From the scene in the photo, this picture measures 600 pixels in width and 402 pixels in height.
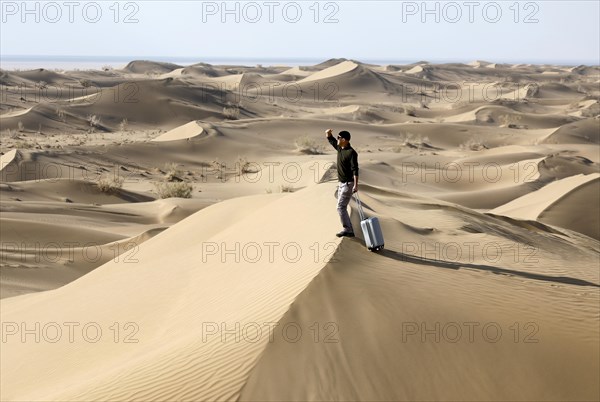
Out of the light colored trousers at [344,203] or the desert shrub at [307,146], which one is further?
the desert shrub at [307,146]

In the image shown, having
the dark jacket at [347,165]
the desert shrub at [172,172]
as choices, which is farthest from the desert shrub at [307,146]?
the dark jacket at [347,165]

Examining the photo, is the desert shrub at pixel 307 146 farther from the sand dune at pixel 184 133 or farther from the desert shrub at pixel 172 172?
the desert shrub at pixel 172 172

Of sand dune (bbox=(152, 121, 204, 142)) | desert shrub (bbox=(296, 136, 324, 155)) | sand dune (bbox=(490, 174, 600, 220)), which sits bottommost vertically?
sand dune (bbox=(490, 174, 600, 220))

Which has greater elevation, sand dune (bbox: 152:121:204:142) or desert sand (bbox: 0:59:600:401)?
sand dune (bbox: 152:121:204:142)

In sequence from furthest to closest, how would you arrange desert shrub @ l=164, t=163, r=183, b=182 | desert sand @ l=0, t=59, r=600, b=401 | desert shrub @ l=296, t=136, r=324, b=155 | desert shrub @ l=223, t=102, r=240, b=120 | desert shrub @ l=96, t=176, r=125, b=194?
desert shrub @ l=223, t=102, r=240, b=120
desert shrub @ l=296, t=136, r=324, b=155
desert shrub @ l=164, t=163, r=183, b=182
desert shrub @ l=96, t=176, r=125, b=194
desert sand @ l=0, t=59, r=600, b=401

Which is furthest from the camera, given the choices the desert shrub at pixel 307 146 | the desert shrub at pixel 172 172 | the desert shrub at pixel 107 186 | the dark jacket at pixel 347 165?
the desert shrub at pixel 307 146

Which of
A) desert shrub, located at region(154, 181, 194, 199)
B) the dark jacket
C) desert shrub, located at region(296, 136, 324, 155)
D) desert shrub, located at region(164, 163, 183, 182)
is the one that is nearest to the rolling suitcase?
the dark jacket

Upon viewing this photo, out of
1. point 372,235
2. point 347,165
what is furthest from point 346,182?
point 372,235

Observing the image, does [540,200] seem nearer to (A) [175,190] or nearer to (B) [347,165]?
(A) [175,190]

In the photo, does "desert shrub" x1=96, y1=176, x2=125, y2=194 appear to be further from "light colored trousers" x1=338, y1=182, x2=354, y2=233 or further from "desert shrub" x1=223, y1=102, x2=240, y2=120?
"desert shrub" x1=223, y1=102, x2=240, y2=120

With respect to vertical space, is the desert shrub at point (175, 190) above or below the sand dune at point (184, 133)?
below

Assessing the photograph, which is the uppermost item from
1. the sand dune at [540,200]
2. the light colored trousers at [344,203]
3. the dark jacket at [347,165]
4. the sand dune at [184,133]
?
the dark jacket at [347,165]

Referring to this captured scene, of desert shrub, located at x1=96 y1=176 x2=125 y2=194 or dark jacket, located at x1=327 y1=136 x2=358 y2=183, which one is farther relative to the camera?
desert shrub, located at x1=96 y1=176 x2=125 y2=194

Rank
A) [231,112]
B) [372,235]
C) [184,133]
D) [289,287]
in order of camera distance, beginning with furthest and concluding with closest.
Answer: [231,112] → [184,133] → [372,235] → [289,287]
